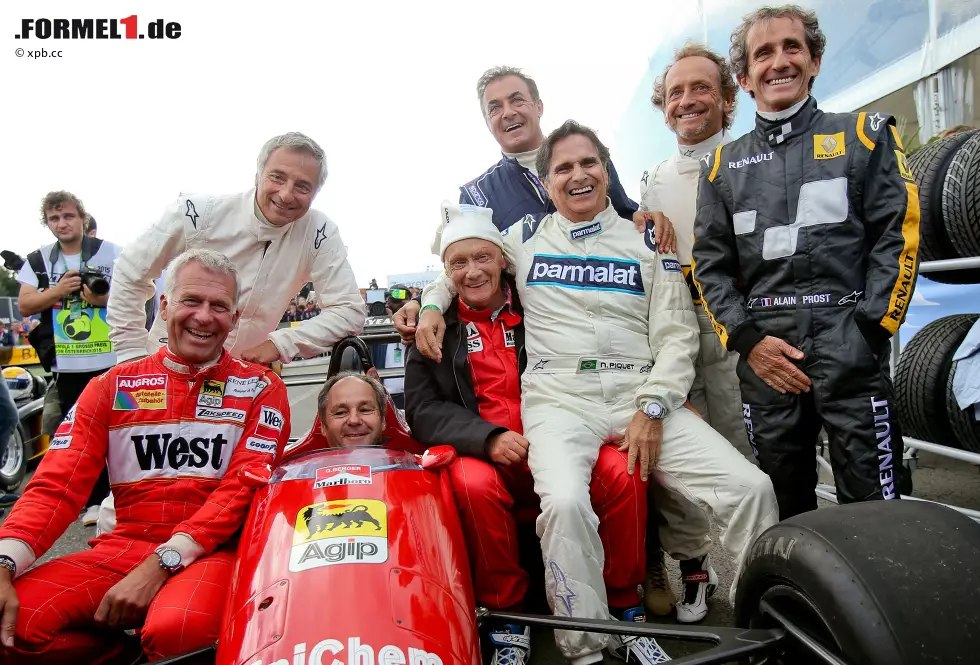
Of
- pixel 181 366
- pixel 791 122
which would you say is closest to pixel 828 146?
pixel 791 122

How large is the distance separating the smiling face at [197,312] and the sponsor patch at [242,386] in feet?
0.38

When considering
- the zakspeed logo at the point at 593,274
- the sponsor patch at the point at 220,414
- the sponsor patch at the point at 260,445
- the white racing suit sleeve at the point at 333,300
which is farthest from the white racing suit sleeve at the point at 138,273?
the zakspeed logo at the point at 593,274

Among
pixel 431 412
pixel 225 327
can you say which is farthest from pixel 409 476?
pixel 225 327

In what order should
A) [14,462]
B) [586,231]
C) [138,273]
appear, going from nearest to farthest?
[586,231]
[138,273]
[14,462]

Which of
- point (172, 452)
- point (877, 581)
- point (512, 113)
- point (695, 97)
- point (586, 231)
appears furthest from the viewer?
point (512, 113)

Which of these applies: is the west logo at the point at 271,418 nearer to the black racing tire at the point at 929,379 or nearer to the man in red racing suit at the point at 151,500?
the man in red racing suit at the point at 151,500

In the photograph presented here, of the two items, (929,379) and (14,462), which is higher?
(929,379)

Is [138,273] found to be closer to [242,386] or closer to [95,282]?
[242,386]

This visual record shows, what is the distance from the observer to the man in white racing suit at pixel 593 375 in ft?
6.29

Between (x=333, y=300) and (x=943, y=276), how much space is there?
332cm

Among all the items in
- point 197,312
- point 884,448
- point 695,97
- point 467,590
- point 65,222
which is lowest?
point 467,590

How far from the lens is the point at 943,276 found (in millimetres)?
3428

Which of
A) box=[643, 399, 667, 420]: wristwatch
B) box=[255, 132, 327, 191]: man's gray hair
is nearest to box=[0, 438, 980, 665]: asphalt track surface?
box=[643, 399, 667, 420]: wristwatch

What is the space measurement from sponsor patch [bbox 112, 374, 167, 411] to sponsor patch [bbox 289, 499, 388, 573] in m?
0.79
